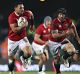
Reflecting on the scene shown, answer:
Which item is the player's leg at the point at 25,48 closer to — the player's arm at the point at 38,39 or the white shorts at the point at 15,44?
the white shorts at the point at 15,44

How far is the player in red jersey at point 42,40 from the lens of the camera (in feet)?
38.7

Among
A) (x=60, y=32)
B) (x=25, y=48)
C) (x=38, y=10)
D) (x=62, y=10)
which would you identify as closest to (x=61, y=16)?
(x=62, y=10)

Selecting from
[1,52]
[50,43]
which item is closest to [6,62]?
[1,52]

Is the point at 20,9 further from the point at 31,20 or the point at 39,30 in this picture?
A: the point at 39,30

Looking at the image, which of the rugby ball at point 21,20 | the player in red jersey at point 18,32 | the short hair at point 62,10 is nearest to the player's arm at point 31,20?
the player in red jersey at point 18,32

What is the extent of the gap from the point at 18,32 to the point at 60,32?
33.9 inches

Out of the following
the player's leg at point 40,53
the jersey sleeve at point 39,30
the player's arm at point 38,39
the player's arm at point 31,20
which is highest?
the player's arm at point 31,20

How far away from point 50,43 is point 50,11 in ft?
2.18

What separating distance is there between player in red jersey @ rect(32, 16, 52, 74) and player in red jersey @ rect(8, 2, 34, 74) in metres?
0.17

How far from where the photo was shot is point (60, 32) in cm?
1173

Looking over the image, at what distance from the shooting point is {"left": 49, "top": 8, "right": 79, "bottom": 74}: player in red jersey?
11734 millimetres

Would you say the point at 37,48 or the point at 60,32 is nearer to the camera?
the point at 60,32

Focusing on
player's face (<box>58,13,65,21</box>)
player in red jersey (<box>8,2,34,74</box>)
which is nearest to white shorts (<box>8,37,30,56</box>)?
player in red jersey (<box>8,2,34,74</box>)

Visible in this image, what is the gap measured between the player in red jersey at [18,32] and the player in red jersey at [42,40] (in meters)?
0.17
